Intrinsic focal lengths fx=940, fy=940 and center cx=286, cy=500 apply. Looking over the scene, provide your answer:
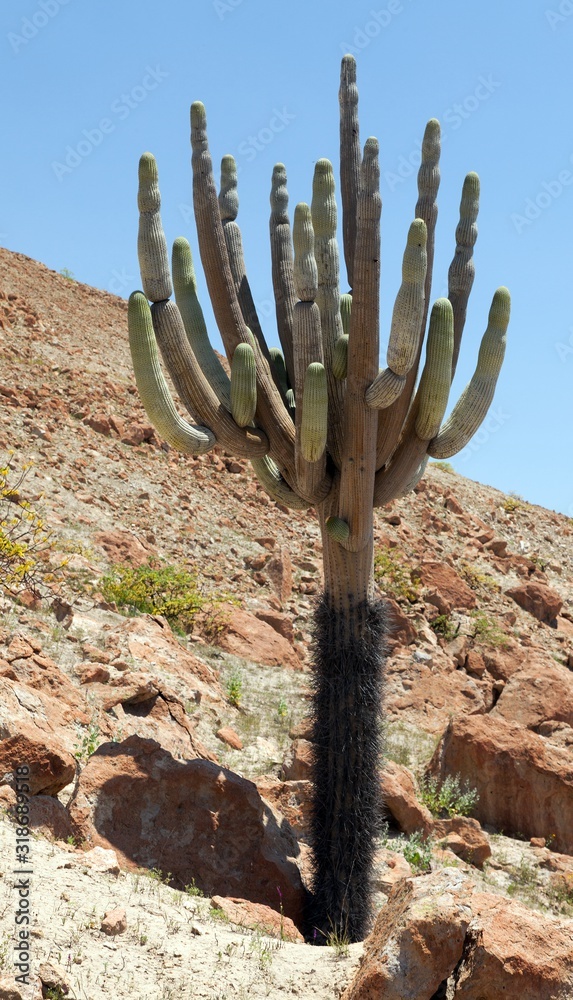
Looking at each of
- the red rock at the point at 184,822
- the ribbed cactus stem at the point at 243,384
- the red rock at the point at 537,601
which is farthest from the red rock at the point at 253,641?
the red rock at the point at 537,601

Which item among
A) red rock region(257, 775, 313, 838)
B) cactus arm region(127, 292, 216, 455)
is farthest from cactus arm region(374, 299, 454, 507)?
red rock region(257, 775, 313, 838)

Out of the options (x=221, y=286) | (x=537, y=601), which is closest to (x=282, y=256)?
(x=221, y=286)

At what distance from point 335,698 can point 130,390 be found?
42.3 ft

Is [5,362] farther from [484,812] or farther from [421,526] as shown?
[484,812]

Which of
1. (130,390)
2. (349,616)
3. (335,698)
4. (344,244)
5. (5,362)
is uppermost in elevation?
(130,390)

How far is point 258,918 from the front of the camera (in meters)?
5.11

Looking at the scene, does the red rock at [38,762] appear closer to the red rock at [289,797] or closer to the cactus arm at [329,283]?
the red rock at [289,797]

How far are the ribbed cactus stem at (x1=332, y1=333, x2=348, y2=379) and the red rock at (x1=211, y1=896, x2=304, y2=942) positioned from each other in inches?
128

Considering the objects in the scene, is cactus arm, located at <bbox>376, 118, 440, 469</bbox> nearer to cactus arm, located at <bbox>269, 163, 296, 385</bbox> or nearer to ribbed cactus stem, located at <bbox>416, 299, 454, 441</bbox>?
ribbed cactus stem, located at <bbox>416, 299, 454, 441</bbox>

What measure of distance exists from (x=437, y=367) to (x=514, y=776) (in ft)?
13.8

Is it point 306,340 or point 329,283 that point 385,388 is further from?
point 329,283

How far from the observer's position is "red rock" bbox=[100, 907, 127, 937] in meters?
4.14

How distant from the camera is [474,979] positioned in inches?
152

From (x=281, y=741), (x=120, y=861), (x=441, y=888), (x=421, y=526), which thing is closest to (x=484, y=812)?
(x=281, y=741)
